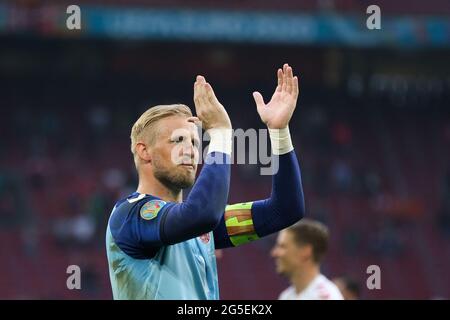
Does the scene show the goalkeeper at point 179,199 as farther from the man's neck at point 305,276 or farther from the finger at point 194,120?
the man's neck at point 305,276

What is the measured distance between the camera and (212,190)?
3799 mm

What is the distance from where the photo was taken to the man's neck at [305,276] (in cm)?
716

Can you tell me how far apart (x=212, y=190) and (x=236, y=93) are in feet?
81.1

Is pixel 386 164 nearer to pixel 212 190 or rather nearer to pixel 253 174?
pixel 253 174

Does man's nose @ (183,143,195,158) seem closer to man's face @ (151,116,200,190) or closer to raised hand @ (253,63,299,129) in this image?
man's face @ (151,116,200,190)

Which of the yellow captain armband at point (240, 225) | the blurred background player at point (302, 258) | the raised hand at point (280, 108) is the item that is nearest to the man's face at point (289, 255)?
the blurred background player at point (302, 258)

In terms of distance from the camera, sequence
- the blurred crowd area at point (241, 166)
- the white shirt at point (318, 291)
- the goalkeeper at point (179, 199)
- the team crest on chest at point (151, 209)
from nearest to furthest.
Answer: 1. the goalkeeper at point (179, 199)
2. the team crest on chest at point (151, 209)
3. the white shirt at point (318, 291)
4. the blurred crowd area at point (241, 166)

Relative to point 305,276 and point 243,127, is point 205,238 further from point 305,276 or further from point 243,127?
point 243,127

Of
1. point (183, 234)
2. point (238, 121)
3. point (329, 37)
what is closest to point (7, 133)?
point (238, 121)

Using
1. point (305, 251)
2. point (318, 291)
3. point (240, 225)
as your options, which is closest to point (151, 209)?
point (240, 225)

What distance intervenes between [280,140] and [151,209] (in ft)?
2.19

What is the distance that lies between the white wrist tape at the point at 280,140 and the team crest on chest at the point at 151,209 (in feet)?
1.89

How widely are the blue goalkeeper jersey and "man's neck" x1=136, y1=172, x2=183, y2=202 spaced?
6 centimetres

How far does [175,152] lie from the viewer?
404cm
